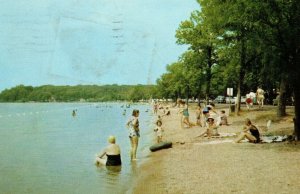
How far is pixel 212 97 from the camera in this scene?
122 metres

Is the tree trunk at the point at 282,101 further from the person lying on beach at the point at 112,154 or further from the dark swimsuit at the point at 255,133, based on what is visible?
the person lying on beach at the point at 112,154

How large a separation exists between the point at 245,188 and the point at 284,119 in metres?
20.4

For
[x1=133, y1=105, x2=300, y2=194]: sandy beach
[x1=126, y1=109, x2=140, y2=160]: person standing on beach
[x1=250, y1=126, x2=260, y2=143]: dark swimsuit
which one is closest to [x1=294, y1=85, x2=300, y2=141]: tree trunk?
[x1=133, y1=105, x2=300, y2=194]: sandy beach

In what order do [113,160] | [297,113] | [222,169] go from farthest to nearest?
[297,113] < [113,160] < [222,169]

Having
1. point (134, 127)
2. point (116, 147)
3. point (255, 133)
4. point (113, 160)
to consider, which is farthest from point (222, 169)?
point (255, 133)

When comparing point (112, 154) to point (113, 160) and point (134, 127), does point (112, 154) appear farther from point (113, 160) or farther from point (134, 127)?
point (134, 127)

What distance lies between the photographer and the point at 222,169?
15070 millimetres

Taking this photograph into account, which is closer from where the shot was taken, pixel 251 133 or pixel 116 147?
pixel 116 147

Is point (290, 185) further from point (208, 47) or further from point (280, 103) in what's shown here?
point (208, 47)

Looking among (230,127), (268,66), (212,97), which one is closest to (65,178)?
(268,66)

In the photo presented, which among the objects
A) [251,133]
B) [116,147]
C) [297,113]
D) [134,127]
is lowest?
[116,147]

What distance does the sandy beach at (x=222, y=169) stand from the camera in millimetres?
12328

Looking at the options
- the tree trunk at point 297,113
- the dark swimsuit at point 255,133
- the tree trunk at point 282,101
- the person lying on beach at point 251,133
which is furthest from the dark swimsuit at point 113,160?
the tree trunk at point 282,101

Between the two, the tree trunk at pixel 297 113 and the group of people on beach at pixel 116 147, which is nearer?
the group of people on beach at pixel 116 147
